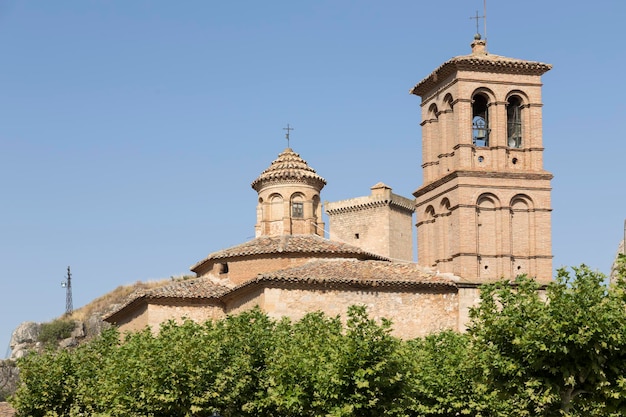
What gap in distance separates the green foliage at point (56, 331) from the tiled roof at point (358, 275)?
48832 millimetres

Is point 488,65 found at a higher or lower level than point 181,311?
higher

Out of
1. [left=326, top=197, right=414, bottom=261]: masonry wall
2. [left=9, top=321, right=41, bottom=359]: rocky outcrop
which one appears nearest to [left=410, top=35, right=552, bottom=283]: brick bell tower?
[left=326, top=197, right=414, bottom=261]: masonry wall

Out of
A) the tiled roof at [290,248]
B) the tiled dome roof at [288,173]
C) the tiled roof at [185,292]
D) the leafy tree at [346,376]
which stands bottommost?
the leafy tree at [346,376]

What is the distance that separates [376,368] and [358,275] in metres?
12.3

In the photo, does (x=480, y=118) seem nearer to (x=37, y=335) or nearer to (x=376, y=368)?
(x=376, y=368)

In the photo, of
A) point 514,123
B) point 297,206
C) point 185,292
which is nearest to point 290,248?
point 185,292

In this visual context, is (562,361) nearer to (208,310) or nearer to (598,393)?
(598,393)

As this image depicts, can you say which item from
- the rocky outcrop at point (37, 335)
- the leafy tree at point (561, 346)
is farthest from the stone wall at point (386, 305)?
the rocky outcrop at point (37, 335)

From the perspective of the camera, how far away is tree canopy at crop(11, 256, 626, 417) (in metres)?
19.6

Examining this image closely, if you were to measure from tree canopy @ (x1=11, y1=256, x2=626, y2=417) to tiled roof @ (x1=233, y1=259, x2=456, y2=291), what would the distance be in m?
4.22

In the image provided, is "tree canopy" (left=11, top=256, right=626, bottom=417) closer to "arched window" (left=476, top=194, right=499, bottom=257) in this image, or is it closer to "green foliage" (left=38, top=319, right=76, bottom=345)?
"arched window" (left=476, top=194, right=499, bottom=257)

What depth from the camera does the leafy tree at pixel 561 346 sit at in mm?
19359

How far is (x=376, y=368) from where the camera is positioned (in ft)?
77.0

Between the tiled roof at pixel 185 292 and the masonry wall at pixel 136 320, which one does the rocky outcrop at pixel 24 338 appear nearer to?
the masonry wall at pixel 136 320
